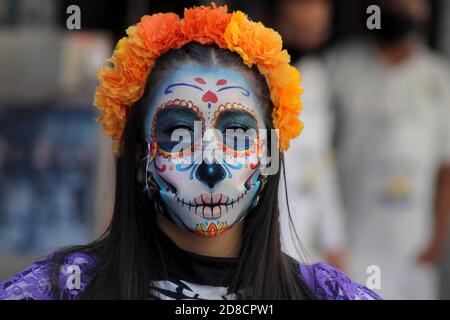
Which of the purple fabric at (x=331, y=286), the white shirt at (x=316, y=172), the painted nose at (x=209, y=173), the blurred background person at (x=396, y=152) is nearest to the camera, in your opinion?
the painted nose at (x=209, y=173)

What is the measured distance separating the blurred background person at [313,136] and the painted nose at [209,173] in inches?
89.6

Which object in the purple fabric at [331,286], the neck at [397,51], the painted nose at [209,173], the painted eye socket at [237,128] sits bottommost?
the purple fabric at [331,286]

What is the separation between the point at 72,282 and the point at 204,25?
68cm

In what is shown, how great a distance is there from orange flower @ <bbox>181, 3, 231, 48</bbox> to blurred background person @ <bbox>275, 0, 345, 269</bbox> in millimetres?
2233

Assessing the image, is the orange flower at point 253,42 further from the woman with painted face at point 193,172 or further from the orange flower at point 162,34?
the orange flower at point 162,34

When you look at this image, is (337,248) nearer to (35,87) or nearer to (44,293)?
(35,87)

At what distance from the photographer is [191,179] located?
2.50 metres

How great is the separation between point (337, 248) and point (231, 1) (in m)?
1.95

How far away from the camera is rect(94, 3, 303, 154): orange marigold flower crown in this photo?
2537mm

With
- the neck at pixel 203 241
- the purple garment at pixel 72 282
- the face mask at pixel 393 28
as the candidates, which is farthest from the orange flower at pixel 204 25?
the face mask at pixel 393 28

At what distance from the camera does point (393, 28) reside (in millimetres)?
6086

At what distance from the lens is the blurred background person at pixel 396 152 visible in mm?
5902
